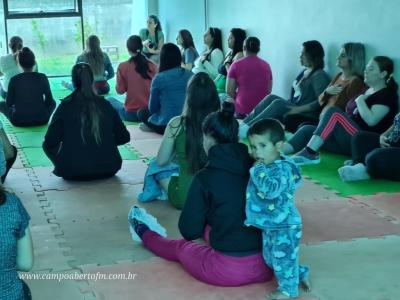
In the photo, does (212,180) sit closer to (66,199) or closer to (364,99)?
(66,199)

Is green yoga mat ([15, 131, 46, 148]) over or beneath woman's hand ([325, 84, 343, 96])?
beneath

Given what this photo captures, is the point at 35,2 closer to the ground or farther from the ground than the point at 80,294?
farther from the ground

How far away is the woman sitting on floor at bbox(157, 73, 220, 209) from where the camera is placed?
13.6 feet

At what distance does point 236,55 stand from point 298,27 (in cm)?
120

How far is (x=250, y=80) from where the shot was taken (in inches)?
309

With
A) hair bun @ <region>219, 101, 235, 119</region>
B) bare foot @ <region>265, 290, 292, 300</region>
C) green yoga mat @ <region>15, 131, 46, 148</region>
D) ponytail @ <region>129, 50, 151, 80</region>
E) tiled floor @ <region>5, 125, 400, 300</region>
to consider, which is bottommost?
green yoga mat @ <region>15, 131, 46, 148</region>

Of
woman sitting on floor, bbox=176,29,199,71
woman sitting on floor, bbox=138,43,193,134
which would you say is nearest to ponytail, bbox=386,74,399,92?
woman sitting on floor, bbox=138,43,193,134

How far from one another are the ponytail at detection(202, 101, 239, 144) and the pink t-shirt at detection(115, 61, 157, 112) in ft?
15.5

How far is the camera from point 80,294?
322cm

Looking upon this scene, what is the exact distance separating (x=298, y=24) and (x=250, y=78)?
0.83 meters

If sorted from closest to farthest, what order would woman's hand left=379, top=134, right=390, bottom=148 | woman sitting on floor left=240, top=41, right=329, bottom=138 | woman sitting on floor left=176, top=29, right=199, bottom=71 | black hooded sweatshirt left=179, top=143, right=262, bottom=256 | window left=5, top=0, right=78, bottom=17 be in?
1. black hooded sweatshirt left=179, top=143, right=262, bottom=256
2. woman's hand left=379, top=134, right=390, bottom=148
3. woman sitting on floor left=240, top=41, right=329, bottom=138
4. woman sitting on floor left=176, top=29, right=199, bottom=71
5. window left=5, top=0, right=78, bottom=17

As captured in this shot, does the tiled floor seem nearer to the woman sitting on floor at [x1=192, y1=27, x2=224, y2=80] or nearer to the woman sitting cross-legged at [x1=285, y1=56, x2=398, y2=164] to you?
the woman sitting cross-legged at [x1=285, y1=56, x2=398, y2=164]

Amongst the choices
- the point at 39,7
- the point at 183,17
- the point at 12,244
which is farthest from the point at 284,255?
the point at 39,7

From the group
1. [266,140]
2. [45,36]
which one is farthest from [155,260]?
[45,36]
